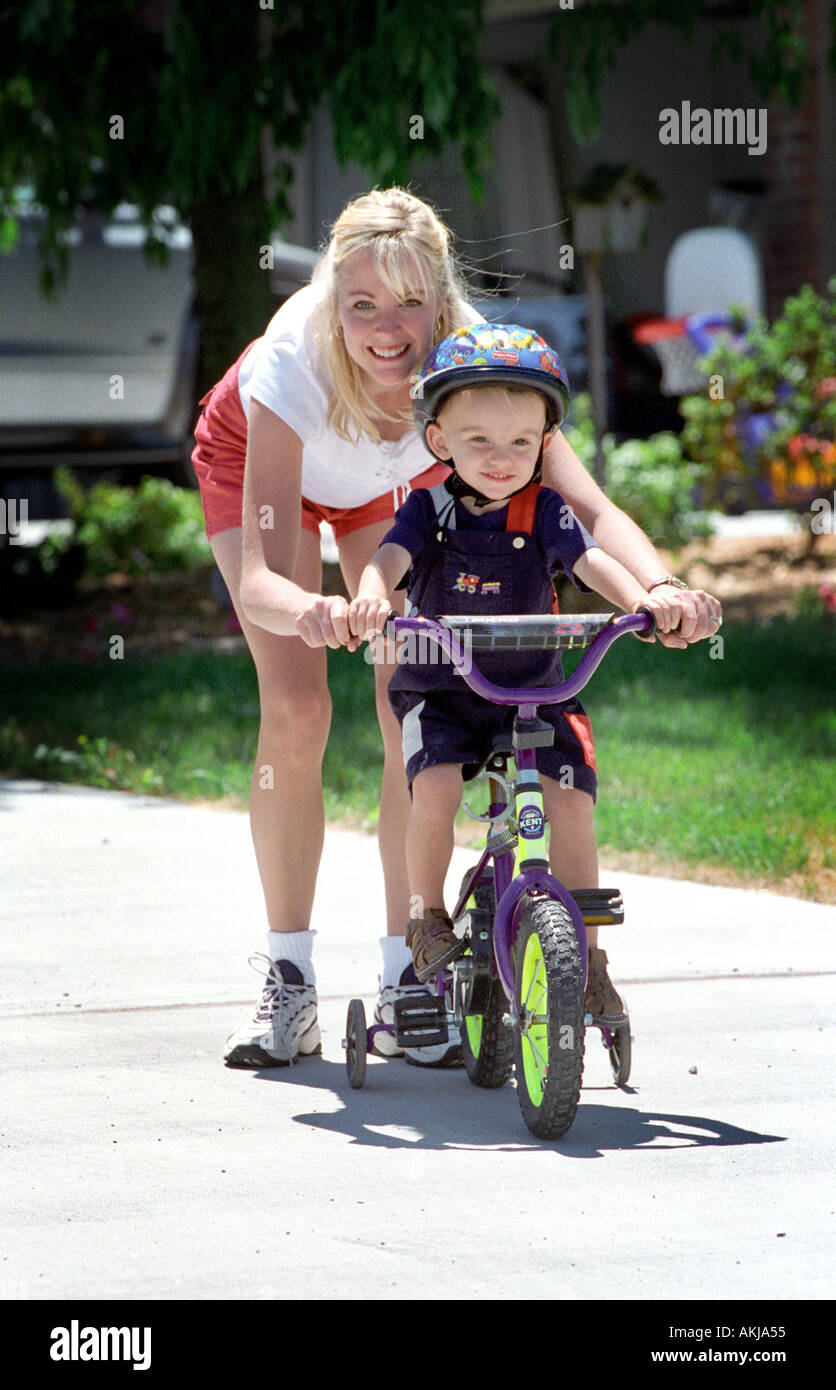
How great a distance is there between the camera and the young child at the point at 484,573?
364 centimetres

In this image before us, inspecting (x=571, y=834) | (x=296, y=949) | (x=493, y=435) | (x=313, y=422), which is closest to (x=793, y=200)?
(x=313, y=422)

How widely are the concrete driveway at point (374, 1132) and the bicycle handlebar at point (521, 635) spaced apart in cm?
80

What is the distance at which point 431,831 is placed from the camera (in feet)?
12.1

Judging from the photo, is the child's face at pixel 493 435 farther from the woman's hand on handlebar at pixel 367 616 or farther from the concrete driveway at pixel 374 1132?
the concrete driveway at pixel 374 1132

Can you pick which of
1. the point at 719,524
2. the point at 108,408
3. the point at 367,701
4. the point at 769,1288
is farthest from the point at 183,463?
the point at 769,1288

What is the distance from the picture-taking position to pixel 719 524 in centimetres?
1376

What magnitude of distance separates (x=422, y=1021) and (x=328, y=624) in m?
0.90

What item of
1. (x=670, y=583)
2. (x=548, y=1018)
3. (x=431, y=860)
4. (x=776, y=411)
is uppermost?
(x=776, y=411)

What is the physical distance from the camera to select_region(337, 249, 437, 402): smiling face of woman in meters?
3.84

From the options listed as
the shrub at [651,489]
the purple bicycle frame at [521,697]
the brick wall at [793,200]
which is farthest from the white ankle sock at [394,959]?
the brick wall at [793,200]

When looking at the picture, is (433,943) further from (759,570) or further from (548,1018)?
(759,570)

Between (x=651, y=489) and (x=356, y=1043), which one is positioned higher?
(x=651, y=489)

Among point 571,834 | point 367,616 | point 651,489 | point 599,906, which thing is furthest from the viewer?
point 651,489
